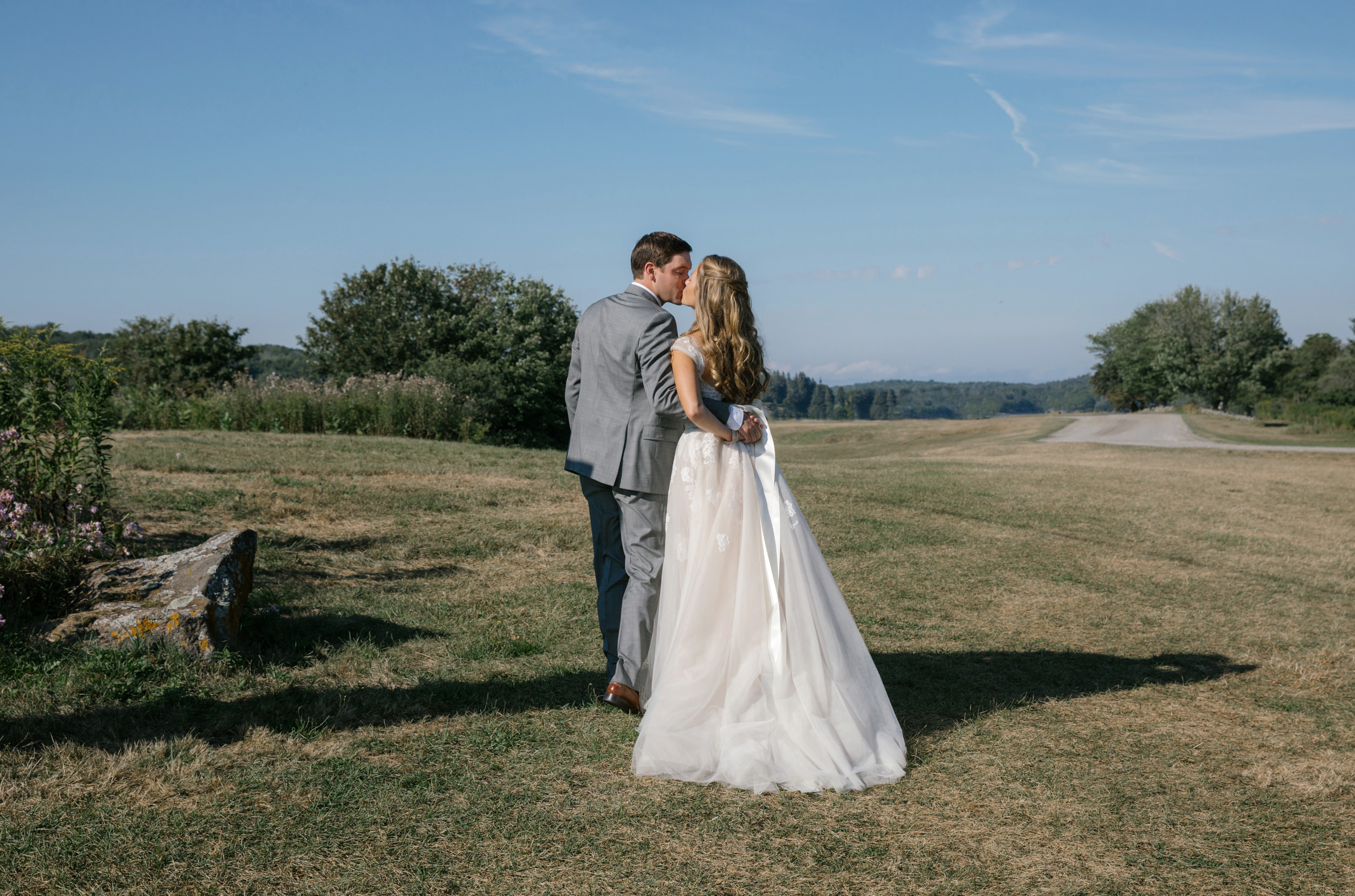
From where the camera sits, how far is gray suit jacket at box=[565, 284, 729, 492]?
4230mm

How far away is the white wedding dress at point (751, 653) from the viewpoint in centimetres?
365

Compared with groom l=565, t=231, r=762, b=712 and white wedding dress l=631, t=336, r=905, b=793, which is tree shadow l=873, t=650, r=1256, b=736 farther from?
groom l=565, t=231, r=762, b=712

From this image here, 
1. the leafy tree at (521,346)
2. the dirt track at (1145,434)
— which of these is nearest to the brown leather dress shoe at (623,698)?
the leafy tree at (521,346)

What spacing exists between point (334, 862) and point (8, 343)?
487 centimetres

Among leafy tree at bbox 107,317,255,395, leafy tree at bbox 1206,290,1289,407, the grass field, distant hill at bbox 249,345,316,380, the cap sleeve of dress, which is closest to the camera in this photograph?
the cap sleeve of dress

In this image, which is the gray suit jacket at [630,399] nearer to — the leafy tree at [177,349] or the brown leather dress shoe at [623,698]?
the brown leather dress shoe at [623,698]

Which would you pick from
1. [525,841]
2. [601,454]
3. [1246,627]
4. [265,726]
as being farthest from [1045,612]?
[265,726]

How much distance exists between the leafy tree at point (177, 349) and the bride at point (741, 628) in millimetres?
46275

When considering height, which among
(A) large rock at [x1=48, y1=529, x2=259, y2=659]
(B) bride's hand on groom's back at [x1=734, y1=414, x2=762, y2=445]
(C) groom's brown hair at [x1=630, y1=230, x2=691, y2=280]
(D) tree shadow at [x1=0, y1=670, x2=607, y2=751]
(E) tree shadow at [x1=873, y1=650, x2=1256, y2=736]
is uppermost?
(C) groom's brown hair at [x1=630, y1=230, x2=691, y2=280]

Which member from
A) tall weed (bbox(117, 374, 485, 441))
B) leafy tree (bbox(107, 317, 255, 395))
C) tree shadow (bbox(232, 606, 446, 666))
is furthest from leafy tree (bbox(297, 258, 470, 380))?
tree shadow (bbox(232, 606, 446, 666))

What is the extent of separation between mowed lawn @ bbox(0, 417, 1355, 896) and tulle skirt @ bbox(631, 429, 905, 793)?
5.8 inches

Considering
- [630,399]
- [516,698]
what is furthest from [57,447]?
[630,399]

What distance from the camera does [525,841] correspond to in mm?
3062

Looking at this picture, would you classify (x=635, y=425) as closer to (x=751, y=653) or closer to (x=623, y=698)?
(x=751, y=653)
